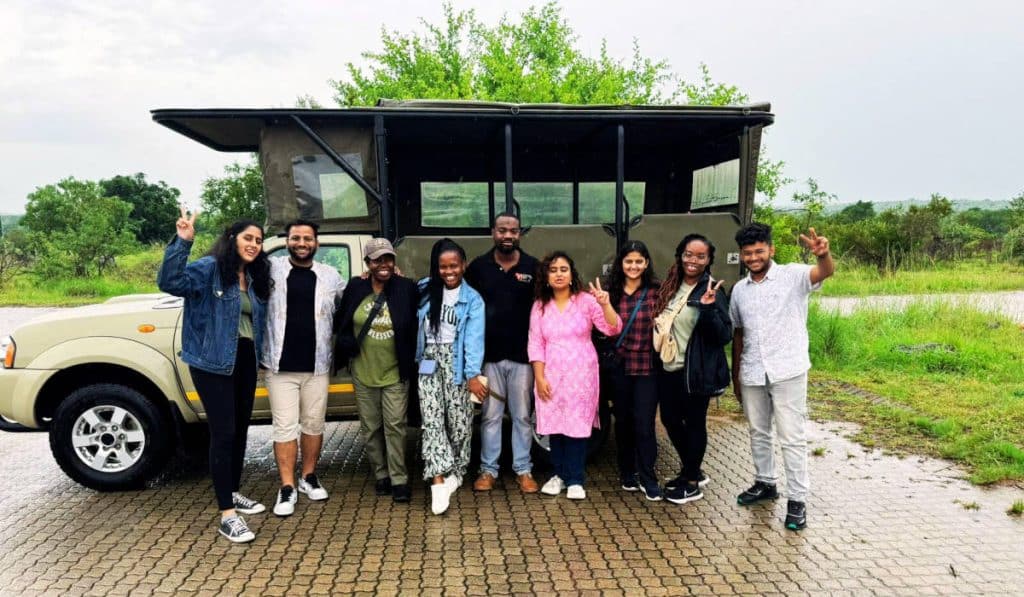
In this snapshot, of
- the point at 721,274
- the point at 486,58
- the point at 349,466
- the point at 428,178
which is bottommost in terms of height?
the point at 349,466

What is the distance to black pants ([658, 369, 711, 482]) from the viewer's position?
4.48 m

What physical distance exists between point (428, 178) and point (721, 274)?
11.1 ft

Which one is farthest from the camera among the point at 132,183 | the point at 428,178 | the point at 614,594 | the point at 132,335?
the point at 132,183

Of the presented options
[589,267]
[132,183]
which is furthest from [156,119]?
[132,183]

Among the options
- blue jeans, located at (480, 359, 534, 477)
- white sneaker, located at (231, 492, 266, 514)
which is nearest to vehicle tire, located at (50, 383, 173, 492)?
white sneaker, located at (231, 492, 266, 514)

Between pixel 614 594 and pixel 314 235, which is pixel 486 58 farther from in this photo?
pixel 614 594

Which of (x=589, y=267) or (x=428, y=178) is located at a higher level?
(x=428, y=178)

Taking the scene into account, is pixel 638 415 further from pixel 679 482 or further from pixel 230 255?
pixel 230 255

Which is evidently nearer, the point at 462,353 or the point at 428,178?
the point at 462,353

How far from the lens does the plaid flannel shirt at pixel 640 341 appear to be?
4.50 meters

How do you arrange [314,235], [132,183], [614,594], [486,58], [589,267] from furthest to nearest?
[132,183], [486,58], [589,267], [314,235], [614,594]

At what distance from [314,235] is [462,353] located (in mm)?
1219

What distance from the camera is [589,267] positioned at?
5250 millimetres

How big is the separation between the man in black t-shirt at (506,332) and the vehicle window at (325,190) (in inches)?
49.0
